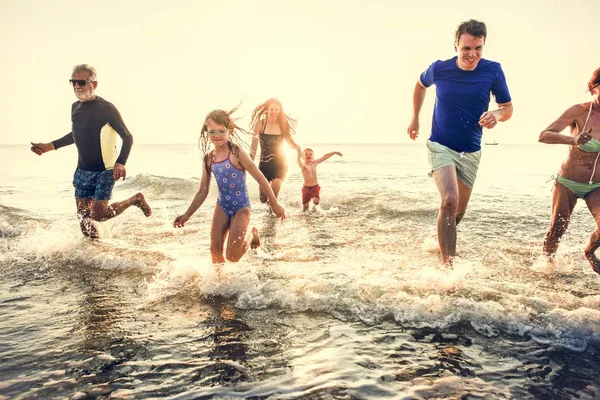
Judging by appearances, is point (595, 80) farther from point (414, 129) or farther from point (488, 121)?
point (414, 129)

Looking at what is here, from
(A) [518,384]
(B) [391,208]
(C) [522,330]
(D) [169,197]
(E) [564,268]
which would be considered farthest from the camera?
(D) [169,197]

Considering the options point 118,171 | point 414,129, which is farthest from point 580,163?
point 118,171

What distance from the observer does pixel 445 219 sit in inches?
184

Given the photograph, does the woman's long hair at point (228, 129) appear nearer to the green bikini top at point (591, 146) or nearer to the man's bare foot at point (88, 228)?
the man's bare foot at point (88, 228)

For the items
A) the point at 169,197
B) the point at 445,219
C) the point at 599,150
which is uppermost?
Answer: the point at 599,150

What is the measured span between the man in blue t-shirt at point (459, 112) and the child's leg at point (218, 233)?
7.97ft

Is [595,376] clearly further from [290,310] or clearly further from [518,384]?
[290,310]

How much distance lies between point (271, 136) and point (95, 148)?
12.2 ft

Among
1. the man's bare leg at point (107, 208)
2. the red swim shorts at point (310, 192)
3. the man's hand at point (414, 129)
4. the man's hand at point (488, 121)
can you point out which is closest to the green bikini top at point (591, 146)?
the man's hand at point (488, 121)

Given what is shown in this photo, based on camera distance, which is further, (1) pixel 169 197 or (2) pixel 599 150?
(1) pixel 169 197

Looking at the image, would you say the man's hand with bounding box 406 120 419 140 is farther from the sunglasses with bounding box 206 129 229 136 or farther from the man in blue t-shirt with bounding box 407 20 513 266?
the sunglasses with bounding box 206 129 229 136

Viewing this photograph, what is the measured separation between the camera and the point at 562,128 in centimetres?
473

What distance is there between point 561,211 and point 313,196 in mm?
6289

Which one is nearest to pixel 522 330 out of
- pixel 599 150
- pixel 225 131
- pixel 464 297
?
pixel 464 297
